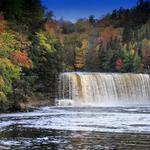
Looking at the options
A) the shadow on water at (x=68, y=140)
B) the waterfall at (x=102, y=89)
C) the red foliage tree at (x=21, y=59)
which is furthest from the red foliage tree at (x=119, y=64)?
the shadow on water at (x=68, y=140)

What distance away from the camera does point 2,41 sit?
51625mm

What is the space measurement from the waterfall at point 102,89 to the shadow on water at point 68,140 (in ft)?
109

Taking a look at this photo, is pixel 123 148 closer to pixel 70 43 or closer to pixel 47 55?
pixel 47 55

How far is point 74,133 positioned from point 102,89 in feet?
130

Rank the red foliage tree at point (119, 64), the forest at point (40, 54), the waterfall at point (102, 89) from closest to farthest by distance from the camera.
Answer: the forest at point (40, 54)
the waterfall at point (102, 89)
the red foliage tree at point (119, 64)

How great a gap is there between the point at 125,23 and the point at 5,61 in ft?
352

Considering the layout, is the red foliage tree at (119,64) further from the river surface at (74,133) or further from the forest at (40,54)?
the river surface at (74,133)

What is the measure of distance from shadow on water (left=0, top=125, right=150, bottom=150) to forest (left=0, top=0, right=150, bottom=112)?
13.8m

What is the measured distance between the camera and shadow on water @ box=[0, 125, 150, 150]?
26.8 m

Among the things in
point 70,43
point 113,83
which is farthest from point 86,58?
point 113,83

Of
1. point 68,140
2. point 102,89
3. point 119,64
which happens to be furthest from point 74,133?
point 119,64

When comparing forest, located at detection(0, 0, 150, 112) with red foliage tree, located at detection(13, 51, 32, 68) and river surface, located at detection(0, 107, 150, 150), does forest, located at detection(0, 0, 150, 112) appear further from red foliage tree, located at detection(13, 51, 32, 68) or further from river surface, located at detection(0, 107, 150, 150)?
river surface, located at detection(0, 107, 150, 150)

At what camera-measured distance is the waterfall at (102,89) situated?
6900 cm

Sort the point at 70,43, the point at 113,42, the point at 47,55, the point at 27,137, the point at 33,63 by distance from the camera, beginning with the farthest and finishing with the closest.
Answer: the point at 70,43 < the point at 113,42 < the point at 47,55 < the point at 33,63 < the point at 27,137
